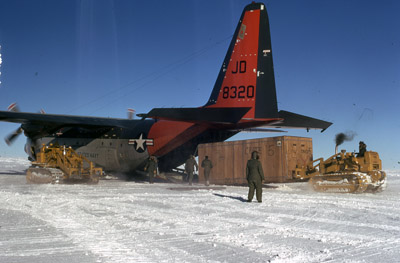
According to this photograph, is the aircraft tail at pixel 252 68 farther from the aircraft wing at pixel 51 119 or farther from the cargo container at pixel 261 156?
the aircraft wing at pixel 51 119

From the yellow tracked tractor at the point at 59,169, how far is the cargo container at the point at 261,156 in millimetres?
6544

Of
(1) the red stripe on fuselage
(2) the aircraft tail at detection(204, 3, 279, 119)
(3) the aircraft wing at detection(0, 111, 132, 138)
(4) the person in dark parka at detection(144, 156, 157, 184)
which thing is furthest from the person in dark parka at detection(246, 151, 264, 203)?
(3) the aircraft wing at detection(0, 111, 132, 138)

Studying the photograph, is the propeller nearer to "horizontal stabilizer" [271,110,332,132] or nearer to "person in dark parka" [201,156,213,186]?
"person in dark parka" [201,156,213,186]

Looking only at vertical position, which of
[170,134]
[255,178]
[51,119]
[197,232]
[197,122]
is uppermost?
[51,119]

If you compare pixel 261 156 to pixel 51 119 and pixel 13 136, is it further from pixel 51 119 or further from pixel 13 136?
pixel 13 136

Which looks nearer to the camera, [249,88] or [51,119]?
[249,88]

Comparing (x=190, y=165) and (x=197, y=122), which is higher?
(x=197, y=122)

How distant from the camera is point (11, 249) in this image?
5441 millimetres

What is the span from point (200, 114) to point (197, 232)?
11394mm

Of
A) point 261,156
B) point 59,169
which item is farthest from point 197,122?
point 59,169

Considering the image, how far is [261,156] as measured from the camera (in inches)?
734

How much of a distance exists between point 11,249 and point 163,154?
16838 millimetres

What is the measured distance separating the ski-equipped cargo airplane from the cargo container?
75cm

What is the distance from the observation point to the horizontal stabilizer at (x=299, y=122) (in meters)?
18.8
